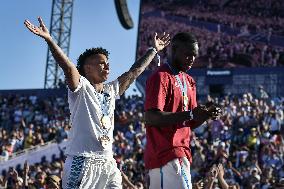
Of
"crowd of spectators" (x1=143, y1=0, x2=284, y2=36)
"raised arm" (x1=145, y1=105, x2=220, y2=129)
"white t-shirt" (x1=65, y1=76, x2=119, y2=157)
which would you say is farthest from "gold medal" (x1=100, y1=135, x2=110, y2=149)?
"crowd of spectators" (x1=143, y1=0, x2=284, y2=36)

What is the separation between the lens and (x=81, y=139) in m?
4.86

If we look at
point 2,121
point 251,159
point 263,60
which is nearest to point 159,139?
point 251,159

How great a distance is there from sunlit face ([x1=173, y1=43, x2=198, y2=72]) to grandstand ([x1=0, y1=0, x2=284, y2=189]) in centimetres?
283

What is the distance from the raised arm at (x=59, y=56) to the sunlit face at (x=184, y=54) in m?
0.79

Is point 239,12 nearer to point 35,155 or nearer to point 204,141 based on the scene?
point 35,155

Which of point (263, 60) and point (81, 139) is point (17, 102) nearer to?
point (263, 60)

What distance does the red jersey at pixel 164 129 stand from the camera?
4469 mm

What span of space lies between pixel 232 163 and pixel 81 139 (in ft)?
34.2

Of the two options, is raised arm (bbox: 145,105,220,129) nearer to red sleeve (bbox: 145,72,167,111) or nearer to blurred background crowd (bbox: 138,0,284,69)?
red sleeve (bbox: 145,72,167,111)

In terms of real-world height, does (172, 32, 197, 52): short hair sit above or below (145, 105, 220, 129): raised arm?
above

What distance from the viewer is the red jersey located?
176 inches

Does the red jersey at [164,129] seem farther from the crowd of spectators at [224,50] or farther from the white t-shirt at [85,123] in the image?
the crowd of spectators at [224,50]

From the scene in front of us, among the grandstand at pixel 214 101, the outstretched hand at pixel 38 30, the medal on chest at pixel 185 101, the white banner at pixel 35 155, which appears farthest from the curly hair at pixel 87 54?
the white banner at pixel 35 155

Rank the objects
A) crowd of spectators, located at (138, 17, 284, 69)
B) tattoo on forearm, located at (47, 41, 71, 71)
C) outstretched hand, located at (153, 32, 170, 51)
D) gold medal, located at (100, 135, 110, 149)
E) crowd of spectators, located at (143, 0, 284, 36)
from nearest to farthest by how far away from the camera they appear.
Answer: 1. tattoo on forearm, located at (47, 41, 71, 71)
2. gold medal, located at (100, 135, 110, 149)
3. outstretched hand, located at (153, 32, 170, 51)
4. crowd of spectators, located at (138, 17, 284, 69)
5. crowd of spectators, located at (143, 0, 284, 36)
